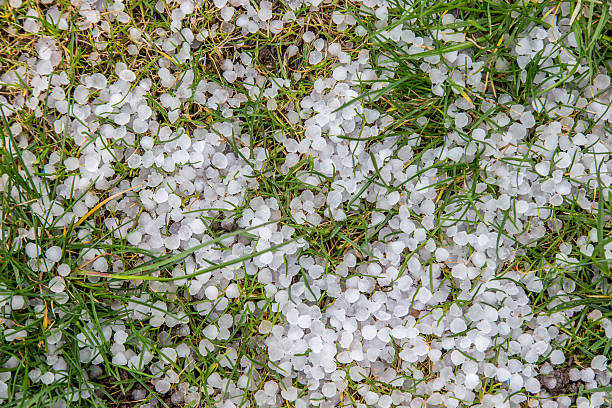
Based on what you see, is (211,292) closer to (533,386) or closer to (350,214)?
(350,214)

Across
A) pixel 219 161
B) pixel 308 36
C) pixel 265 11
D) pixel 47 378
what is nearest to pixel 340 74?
pixel 308 36

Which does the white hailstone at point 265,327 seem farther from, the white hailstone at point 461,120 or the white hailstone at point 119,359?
the white hailstone at point 461,120

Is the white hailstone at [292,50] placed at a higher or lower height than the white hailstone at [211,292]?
higher

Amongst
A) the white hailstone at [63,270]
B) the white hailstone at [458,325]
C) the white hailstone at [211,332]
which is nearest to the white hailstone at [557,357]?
the white hailstone at [458,325]

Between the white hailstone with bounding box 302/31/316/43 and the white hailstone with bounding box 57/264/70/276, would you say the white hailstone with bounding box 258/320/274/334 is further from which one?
the white hailstone with bounding box 302/31/316/43

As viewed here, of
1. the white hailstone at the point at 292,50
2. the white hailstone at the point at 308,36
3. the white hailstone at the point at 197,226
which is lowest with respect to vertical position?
the white hailstone at the point at 197,226

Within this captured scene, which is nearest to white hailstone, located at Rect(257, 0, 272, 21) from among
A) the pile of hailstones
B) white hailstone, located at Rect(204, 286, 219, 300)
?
the pile of hailstones

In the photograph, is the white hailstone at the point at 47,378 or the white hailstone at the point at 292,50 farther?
the white hailstone at the point at 292,50
